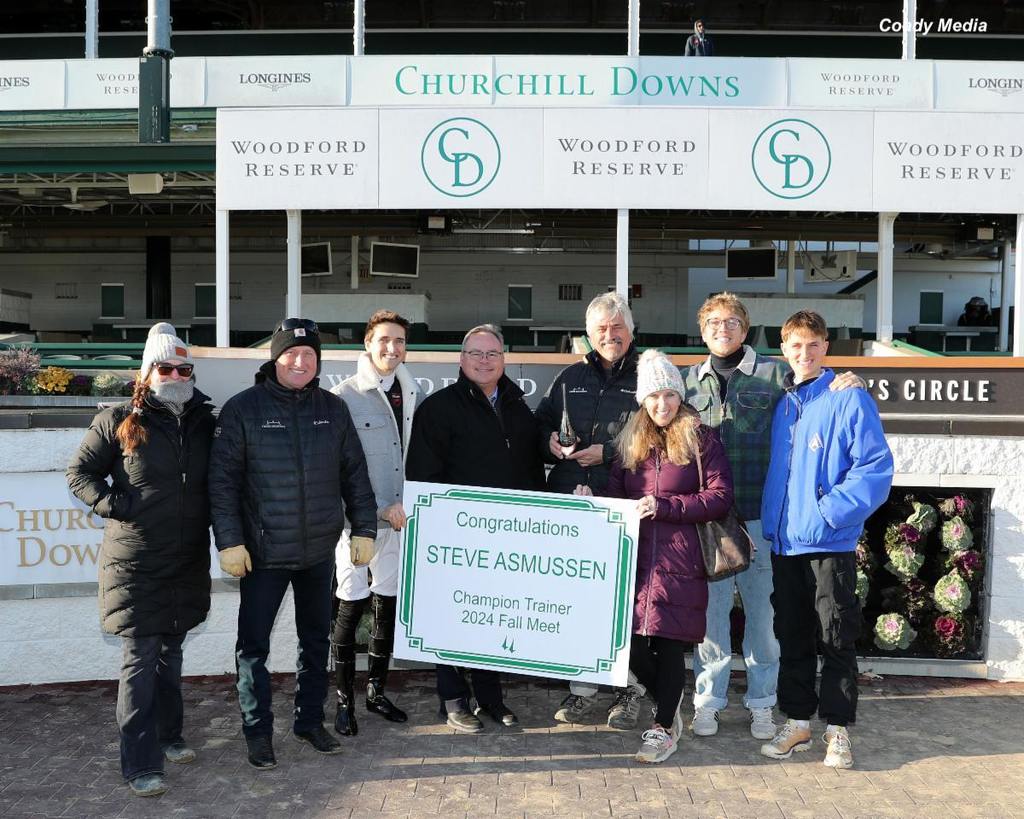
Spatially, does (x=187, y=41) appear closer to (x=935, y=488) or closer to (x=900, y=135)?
(x=900, y=135)

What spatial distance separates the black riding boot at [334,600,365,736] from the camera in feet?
14.8

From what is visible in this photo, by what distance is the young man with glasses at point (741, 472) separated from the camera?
14.7 ft

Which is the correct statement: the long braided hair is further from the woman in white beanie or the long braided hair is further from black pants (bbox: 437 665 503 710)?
black pants (bbox: 437 665 503 710)

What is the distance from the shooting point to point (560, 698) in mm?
5078

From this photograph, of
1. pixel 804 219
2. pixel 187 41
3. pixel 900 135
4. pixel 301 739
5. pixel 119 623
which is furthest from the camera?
pixel 187 41

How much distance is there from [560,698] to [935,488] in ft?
8.39

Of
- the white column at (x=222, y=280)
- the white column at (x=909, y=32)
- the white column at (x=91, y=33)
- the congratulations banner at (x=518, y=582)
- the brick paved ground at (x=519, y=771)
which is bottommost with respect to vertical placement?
the brick paved ground at (x=519, y=771)

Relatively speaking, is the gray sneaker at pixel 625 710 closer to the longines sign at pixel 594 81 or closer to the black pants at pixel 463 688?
the black pants at pixel 463 688

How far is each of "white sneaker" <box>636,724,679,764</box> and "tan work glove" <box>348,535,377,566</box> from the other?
4.83 ft

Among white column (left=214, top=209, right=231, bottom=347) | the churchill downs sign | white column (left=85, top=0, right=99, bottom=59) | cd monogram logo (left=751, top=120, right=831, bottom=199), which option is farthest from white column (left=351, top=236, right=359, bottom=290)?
the churchill downs sign

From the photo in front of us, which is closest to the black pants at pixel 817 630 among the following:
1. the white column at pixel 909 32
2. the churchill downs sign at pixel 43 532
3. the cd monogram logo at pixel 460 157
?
the churchill downs sign at pixel 43 532

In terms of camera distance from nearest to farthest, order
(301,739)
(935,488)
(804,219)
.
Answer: (301,739)
(935,488)
(804,219)

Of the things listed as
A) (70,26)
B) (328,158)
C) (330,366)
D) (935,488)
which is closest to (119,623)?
(330,366)

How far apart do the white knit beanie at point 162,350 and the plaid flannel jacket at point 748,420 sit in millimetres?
2384
